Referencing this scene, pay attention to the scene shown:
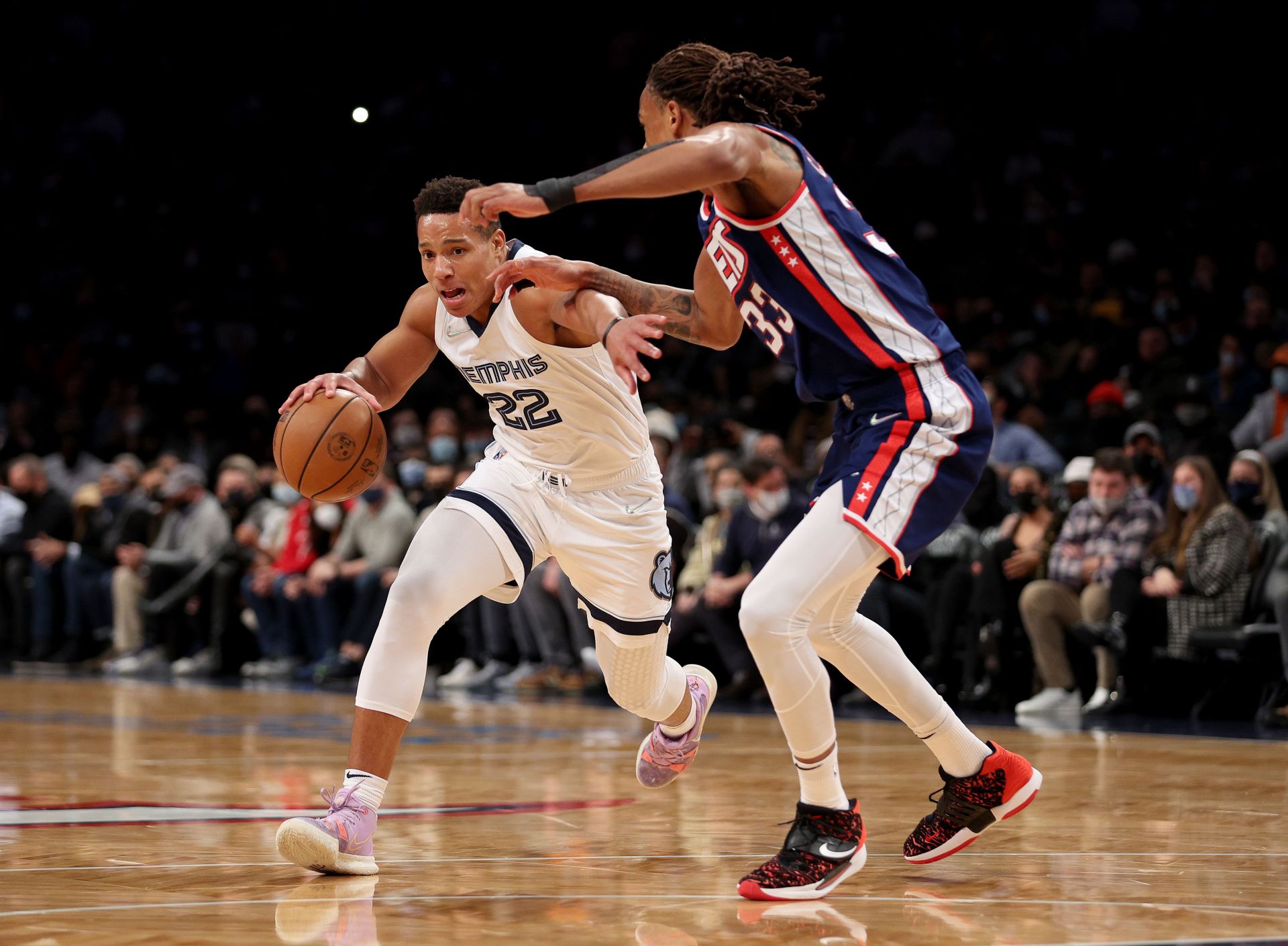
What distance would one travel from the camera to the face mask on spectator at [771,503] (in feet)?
32.4

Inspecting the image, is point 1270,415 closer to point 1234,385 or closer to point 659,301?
point 1234,385

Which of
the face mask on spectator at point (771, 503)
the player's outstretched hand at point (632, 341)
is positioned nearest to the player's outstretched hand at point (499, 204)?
the player's outstretched hand at point (632, 341)

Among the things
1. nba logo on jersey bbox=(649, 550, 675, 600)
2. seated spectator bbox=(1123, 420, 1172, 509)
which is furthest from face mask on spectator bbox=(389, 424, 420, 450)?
nba logo on jersey bbox=(649, 550, 675, 600)

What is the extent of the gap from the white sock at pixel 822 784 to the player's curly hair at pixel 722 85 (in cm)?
159

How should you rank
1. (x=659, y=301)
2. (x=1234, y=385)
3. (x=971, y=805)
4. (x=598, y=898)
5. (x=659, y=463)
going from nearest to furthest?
(x=598, y=898)
(x=971, y=805)
(x=659, y=301)
(x=659, y=463)
(x=1234, y=385)

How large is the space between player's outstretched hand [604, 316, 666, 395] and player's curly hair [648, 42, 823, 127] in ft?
1.75

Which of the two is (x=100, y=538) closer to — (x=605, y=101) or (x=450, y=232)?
(x=605, y=101)

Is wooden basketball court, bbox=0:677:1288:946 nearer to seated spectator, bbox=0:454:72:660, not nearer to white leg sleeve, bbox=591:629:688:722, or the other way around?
white leg sleeve, bbox=591:629:688:722

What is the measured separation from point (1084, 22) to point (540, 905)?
12878 millimetres

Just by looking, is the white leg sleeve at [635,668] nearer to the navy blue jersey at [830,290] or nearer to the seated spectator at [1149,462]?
the navy blue jersey at [830,290]

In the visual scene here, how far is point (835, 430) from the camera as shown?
4188mm

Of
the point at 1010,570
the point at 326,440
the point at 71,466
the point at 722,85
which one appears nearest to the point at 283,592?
the point at 71,466

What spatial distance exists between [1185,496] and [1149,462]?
81 cm

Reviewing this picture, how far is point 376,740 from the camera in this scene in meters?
4.25
